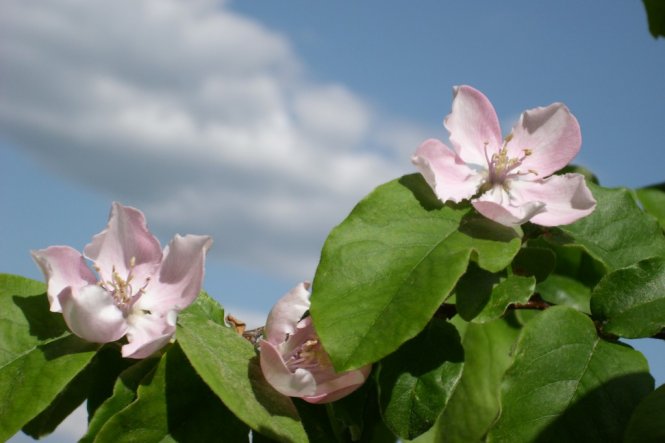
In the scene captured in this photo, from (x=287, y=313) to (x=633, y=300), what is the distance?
0.41 m

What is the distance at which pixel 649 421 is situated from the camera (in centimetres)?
93

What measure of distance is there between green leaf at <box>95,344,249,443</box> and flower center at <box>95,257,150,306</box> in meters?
0.14

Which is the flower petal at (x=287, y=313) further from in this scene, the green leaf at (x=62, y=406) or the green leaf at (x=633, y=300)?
the green leaf at (x=633, y=300)

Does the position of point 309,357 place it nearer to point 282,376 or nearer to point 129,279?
point 282,376

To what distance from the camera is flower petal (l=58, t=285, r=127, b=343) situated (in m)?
0.97

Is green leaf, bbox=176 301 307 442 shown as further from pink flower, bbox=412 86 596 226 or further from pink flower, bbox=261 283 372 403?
pink flower, bbox=412 86 596 226

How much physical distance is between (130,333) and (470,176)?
0.47 meters

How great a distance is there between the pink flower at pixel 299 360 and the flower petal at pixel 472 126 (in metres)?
0.31

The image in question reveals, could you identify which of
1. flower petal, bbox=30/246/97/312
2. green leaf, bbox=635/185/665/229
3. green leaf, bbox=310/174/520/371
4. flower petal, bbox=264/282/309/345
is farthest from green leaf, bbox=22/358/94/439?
green leaf, bbox=635/185/665/229

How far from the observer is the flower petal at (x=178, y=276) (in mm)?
1048

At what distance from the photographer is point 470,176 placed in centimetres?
115

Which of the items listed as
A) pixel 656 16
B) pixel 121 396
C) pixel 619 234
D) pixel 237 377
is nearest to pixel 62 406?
pixel 121 396

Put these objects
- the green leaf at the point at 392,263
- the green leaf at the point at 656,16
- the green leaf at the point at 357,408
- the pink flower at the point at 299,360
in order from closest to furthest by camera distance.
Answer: the green leaf at the point at 392,263
the pink flower at the point at 299,360
the green leaf at the point at 357,408
the green leaf at the point at 656,16

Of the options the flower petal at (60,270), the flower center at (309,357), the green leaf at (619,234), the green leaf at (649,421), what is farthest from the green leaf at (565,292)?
the flower petal at (60,270)
